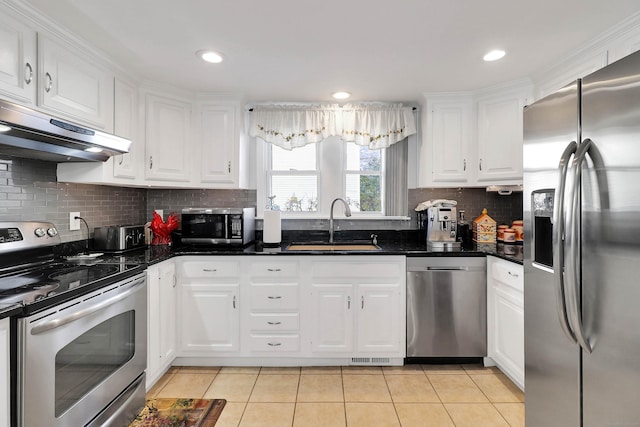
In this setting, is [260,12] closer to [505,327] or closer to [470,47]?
[470,47]

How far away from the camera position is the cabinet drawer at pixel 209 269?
2623mm

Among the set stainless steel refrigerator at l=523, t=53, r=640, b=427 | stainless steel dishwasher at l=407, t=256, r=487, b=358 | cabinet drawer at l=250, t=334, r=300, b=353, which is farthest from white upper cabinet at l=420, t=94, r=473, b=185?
cabinet drawer at l=250, t=334, r=300, b=353

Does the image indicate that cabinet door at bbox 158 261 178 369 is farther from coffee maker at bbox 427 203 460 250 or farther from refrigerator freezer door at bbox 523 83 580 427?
refrigerator freezer door at bbox 523 83 580 427

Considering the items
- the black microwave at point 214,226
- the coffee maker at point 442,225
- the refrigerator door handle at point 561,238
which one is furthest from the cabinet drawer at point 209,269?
the refrigerator door handle at point 561,238

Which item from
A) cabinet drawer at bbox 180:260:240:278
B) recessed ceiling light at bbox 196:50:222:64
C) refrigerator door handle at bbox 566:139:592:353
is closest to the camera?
refrigerator door handle at bbox 566:139:592:353

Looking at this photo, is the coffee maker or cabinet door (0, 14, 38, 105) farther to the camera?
the coffee maker

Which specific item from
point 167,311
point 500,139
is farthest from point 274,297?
point 500,139

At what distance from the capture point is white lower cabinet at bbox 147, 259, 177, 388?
7.37ft

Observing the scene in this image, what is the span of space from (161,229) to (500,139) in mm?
2889

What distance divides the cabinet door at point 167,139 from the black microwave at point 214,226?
0.34 m

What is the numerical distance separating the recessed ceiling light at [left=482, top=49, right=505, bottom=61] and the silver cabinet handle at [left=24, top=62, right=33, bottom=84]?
254 centimetres

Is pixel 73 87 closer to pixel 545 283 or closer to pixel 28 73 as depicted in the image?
pixel 28 73

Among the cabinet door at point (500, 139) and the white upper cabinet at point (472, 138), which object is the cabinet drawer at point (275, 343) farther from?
the cabinet door at point (500, 139)

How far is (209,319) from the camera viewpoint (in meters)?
2.64
